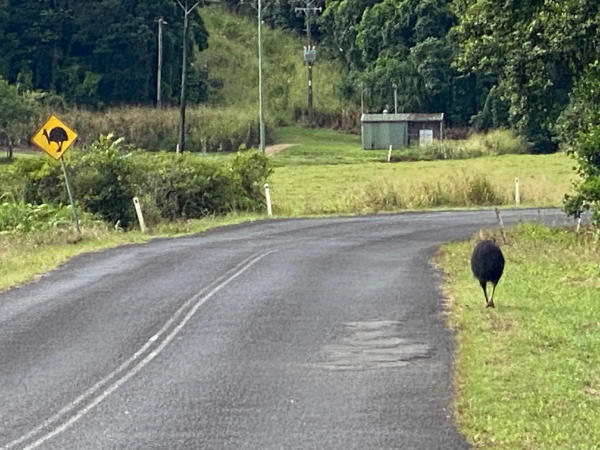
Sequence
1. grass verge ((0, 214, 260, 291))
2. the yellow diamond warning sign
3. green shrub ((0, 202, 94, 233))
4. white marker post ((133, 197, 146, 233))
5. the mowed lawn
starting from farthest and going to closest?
the mowed lawn, white marker post ((133, 197, 146, 233)), green shrub ((0, 202, 94, 233)), the yellow diamond warning sign, grass verge ((0, 214, 260, 291))

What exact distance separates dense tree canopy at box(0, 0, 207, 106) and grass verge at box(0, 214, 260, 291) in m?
53.6

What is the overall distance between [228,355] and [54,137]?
14.8m

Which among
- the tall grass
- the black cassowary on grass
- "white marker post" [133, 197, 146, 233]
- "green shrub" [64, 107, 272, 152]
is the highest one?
the black cassowary on grass

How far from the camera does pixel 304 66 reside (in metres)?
99.5

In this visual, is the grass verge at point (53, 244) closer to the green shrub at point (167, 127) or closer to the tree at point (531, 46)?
the tree at point (531, 46)

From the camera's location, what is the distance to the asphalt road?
9.56 metres

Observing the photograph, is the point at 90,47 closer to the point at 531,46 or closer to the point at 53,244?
the point at 53,244

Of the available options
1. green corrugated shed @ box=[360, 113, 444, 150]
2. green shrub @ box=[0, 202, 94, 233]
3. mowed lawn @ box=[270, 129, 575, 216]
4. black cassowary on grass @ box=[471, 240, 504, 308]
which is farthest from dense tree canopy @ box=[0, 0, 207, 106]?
black cassowary on grass @ box=[471, 240, 504, 308]

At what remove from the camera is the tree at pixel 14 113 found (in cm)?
7125

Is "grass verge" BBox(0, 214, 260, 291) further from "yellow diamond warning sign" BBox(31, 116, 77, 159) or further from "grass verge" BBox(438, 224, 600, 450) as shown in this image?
"grass verge" BBox(438, 224, 600, 450)

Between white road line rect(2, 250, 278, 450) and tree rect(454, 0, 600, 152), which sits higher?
tree rect(454, 0, 600, 152)

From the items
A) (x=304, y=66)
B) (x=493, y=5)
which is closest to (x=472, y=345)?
(x=493, y=5)

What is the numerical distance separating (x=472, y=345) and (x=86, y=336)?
14.9 ft

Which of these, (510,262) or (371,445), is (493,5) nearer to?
(510,262)
